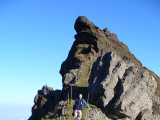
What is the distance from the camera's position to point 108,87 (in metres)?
60.2

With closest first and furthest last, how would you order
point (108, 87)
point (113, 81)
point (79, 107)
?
point (79, 107) < point (108, 87) < point (113, 81)

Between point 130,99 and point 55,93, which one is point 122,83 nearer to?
point 130,99

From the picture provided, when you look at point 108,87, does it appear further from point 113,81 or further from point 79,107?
point 79,107

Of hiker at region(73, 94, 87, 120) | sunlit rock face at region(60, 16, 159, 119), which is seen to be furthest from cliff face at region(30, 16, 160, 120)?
hiker at region(73, 94, 87, 120)

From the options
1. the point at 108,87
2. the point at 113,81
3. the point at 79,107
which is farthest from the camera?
the point at 113,81

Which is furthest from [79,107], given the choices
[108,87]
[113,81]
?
[113,81]

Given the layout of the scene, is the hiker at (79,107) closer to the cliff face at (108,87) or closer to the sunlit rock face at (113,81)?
the cliff face at (108,87)

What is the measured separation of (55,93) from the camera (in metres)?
70.6

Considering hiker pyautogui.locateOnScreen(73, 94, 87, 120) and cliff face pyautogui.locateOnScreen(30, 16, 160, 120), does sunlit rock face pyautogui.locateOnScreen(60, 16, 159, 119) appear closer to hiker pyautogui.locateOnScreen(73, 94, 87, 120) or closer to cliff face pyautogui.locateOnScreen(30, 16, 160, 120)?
cliff face pyautogui.locateOnScreen(30, 16, 160, 120)

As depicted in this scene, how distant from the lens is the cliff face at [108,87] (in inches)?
2351

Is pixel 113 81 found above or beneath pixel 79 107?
above

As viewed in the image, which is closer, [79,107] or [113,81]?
[79,107]

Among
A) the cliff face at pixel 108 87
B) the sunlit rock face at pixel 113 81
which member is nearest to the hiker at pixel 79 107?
the cliff face at pixel 108 87

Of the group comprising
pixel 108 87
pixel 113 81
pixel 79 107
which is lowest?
pixel 79 107
